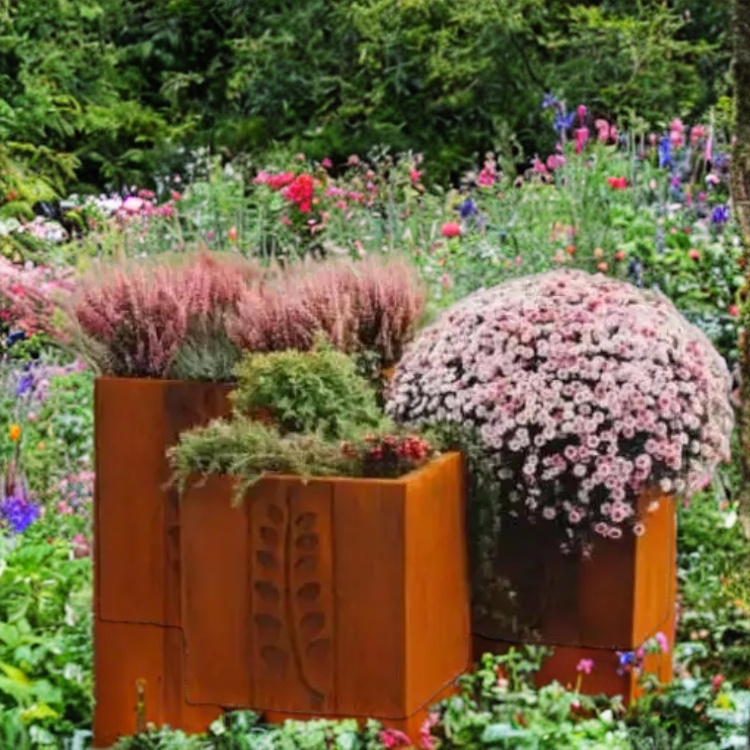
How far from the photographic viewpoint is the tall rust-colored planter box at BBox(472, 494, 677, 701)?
3969 millimetres

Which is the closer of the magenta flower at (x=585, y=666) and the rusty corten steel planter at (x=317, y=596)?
the rusty corten steel planter at (x=317, y=596)

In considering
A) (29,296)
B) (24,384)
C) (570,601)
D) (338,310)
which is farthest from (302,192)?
(570,601)

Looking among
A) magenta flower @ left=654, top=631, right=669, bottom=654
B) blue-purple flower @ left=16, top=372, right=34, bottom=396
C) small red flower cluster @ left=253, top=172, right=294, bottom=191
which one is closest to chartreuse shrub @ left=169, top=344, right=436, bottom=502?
magenta flower @ left=654, top=631, right=669, bottom=654

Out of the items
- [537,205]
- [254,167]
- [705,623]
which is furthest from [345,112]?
[705,623]

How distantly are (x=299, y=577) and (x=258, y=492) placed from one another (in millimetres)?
195

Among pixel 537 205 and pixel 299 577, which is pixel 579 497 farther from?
pixel 537 205

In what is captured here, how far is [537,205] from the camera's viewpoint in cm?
791

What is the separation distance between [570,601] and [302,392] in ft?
A: 2.58

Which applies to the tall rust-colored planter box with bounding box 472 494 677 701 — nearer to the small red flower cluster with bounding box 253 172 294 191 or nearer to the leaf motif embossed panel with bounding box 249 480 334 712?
the leaf motif embossed panel with bounding box 249 480 334 712

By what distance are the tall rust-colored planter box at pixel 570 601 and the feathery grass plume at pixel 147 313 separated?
0.89 m

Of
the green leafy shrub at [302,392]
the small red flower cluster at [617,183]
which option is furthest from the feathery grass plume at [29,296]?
the small red flower cluster at [617,183]

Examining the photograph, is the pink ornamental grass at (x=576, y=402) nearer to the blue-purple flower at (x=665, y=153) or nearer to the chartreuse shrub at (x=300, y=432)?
the chartreuse shrub at (x=300, y=432)

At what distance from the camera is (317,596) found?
11.8 feet

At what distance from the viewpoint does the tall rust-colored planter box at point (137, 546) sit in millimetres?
4000
